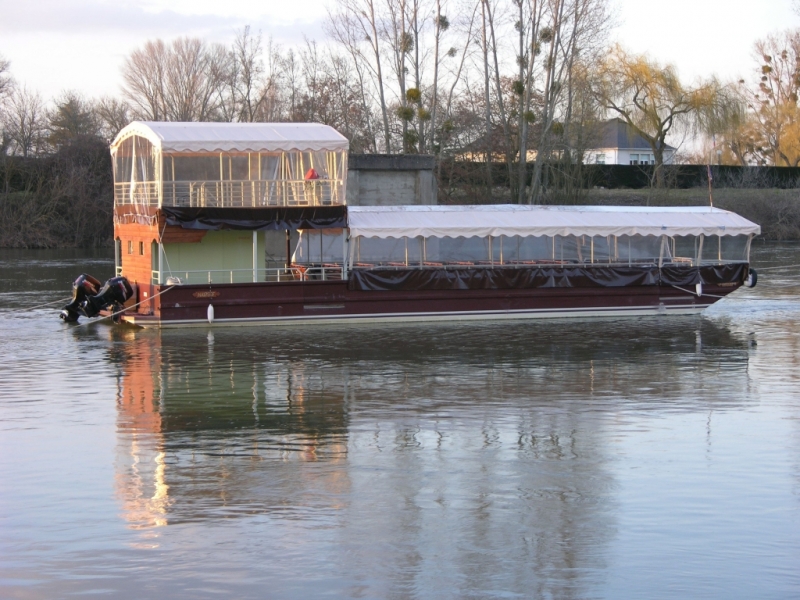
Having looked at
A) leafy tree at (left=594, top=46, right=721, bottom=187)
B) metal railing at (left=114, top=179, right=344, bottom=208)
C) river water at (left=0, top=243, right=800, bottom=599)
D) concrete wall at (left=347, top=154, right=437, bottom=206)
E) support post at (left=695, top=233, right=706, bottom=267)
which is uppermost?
leafy tree at (left=594, top=46, right=721, bottom=187)

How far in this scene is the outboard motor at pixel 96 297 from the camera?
29328mm

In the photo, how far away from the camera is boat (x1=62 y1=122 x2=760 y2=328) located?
28.5 m

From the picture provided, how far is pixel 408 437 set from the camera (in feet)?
51.8

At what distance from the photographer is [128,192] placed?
30.7 metres

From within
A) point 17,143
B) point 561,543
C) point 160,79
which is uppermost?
point 160,79

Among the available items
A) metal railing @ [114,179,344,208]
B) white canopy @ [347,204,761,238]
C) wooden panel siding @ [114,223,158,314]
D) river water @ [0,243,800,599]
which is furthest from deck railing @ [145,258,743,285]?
river water @ [0,243,800,599]

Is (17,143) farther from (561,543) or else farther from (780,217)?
(561,543)

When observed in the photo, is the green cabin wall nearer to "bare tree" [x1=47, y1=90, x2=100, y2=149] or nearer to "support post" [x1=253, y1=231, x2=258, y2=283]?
"support post" [x1=253, y1=231, x2=258, y2=283]

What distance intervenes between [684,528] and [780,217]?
223 feet

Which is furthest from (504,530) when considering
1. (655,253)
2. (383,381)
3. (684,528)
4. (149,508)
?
(655,253)

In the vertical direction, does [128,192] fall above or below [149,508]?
above

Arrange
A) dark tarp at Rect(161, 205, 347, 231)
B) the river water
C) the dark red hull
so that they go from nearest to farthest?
the river water, dark tarp at Rect(161, 205, 347, 231), the dark red hull

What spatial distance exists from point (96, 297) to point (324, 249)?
276 inches

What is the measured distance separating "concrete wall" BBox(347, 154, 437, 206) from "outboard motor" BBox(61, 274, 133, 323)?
49.0ft
